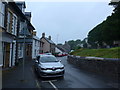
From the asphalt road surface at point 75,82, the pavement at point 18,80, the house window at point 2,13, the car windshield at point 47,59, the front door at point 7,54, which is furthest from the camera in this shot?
the front door at point 7,54

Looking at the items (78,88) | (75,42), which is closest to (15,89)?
(78,88)

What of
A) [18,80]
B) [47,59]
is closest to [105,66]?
[47,59]

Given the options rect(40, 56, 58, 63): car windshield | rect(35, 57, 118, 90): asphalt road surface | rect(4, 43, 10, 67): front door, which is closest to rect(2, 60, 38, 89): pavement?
rect(35, 57, 118, 90): asphalt road surface

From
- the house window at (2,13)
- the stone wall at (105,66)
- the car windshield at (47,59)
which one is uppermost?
the house window at (2,13)

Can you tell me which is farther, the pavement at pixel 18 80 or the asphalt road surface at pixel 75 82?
the pavement at pixel 18 80

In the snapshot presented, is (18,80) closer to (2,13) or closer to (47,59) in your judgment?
(47,59)

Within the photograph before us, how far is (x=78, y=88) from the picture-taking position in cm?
802

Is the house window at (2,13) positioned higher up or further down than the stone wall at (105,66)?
higher up

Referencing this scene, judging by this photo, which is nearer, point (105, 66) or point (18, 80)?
point (18, 80)

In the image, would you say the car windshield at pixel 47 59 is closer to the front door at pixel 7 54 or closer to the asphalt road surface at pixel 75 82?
the asphalt road surface at pixel 75 82

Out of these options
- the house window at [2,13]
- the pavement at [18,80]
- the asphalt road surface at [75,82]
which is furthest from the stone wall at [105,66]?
the house window at [2,13]

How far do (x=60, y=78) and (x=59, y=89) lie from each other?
9.98 ft

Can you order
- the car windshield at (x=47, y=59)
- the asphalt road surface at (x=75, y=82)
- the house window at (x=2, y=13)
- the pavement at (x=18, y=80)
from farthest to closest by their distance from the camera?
1. the house window at (x=2, y=13)
2. the car windshield at (x=47, y=59)
3. the pavement at (x=18, y=80)
4. the asphalt road surface at (x=75, y=82)

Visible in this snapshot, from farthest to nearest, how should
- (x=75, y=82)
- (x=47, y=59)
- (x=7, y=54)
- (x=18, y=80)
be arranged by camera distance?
(x=7, y=54) < (x=47, y=59) < (x=18, y=80) < (x=75, y=82)
